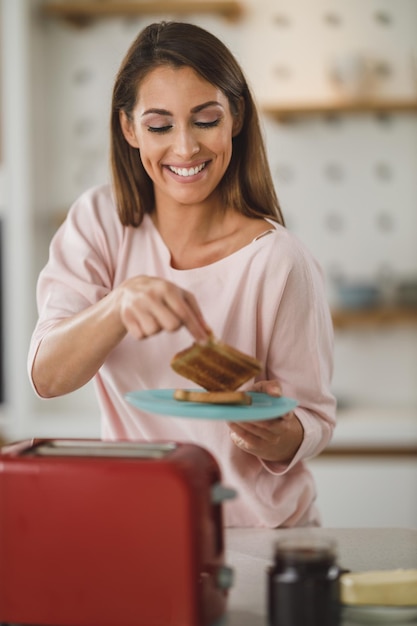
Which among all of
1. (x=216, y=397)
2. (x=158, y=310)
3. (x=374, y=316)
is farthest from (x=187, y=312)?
(x=374, y=316)

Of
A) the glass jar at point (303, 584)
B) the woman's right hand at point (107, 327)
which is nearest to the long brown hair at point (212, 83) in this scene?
the woman's right hand at point (107, 327)

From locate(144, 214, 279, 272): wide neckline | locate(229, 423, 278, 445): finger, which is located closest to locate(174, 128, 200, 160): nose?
locate(144, 214, 279, 272): wide neckline

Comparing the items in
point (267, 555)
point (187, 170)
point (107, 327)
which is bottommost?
point (267, 555)

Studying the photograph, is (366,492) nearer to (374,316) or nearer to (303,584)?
(374,316)

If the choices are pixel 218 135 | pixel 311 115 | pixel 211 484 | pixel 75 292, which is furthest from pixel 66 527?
pixel 311 115

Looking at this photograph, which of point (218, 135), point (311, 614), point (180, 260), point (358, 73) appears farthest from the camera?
point (358, 73)

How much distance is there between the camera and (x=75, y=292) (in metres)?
1.72

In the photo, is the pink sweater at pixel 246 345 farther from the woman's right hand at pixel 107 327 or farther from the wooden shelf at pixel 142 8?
the wooden shelf at pixel 142 8

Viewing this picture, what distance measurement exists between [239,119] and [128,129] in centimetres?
21

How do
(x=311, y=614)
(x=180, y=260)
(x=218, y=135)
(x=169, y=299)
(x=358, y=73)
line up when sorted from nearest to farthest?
1. (x=311, y=614)
2. (x=169, y=299)
3. (x=218, y=135)
4. (x=180, y=260)
5. (x=358, y=73)

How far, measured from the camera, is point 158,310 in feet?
4.15

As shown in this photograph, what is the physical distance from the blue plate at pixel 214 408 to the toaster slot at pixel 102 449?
0.17 feet

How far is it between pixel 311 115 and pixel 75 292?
3.08 metres

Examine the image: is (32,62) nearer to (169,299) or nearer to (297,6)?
(297,6)
